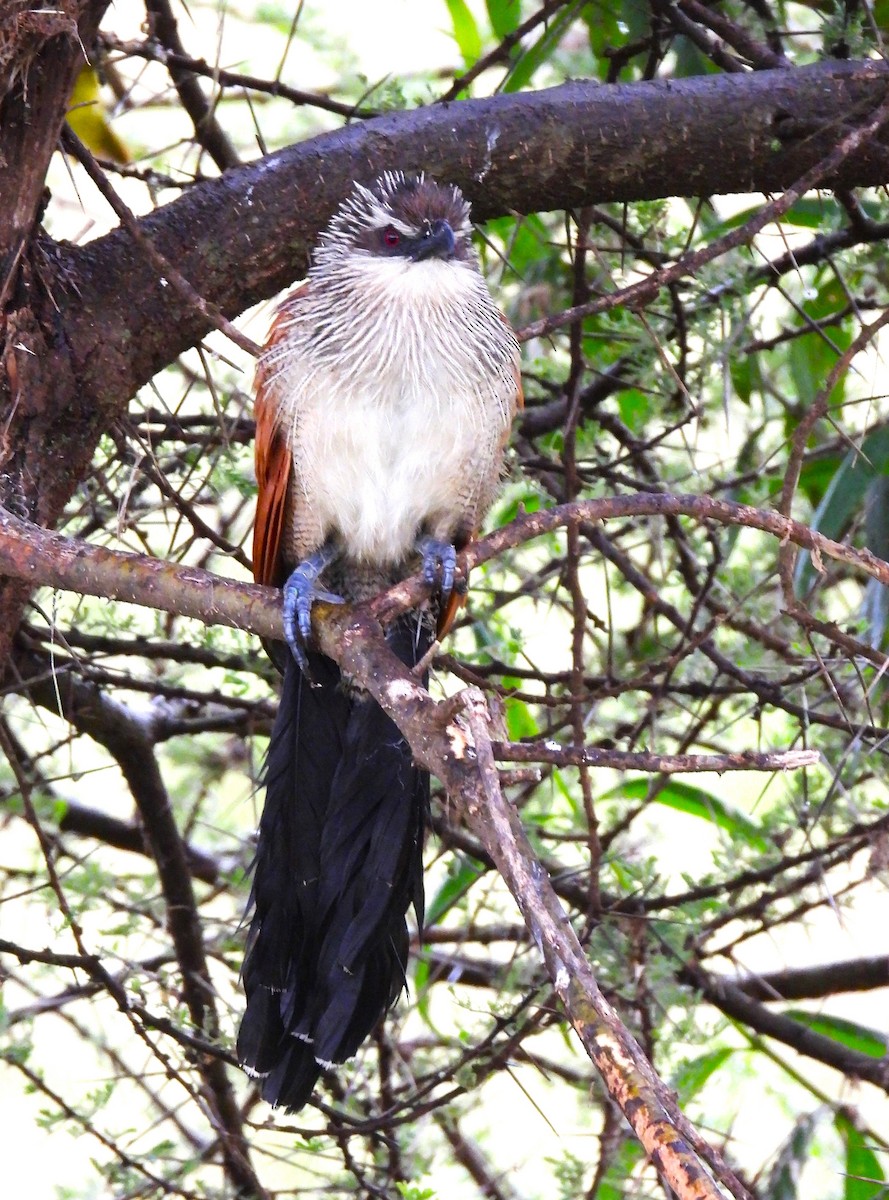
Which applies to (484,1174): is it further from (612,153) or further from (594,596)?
(612,153)

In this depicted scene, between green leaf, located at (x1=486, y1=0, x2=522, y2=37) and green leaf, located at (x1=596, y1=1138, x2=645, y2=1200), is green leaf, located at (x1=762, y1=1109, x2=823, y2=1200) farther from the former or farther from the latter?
green leaf, located at (x1=486, y1=0, x2=522, y2=37)

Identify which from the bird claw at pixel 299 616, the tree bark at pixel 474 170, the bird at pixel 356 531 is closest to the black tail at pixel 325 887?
the bird at pixel 356 531

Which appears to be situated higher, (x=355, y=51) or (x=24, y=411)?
(x=355, y=51)

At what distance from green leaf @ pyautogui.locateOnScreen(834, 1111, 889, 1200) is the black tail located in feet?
3.81

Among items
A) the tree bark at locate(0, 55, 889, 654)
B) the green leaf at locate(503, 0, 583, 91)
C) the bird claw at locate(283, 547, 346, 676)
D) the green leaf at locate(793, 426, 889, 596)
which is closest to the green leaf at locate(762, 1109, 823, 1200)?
the green leaf at locate(793, 426, 889, 596)

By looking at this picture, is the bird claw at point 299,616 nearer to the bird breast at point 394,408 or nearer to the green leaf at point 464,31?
the bird breast at point 394,408

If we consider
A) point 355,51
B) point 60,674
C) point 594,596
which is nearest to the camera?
point 60,674

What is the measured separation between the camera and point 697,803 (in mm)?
2922

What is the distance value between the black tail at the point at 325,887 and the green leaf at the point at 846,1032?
1254mm

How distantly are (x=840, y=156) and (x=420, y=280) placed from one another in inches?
27.4

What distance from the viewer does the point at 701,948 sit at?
262 centimetres

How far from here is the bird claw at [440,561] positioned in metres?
2.08

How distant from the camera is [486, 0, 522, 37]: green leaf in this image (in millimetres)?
2865

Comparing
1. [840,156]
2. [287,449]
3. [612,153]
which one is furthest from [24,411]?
[840,156]
